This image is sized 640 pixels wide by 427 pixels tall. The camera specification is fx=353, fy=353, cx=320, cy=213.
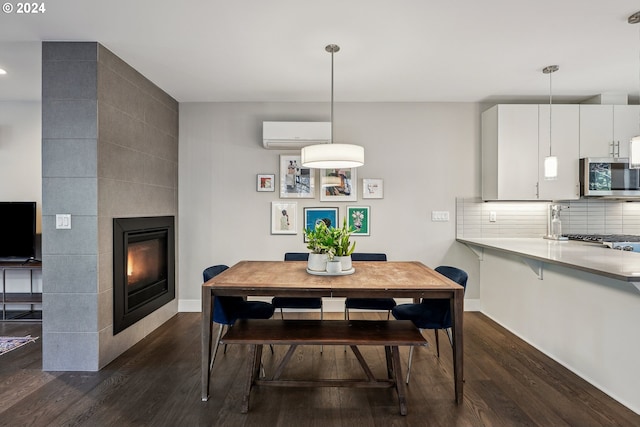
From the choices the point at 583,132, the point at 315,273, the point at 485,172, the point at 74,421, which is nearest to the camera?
the point at 74,421

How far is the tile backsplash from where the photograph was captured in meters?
4.14

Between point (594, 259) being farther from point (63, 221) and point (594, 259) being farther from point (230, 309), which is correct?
point (63, 221)

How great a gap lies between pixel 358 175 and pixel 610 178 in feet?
8.73

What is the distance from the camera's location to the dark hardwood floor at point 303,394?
2.06 m

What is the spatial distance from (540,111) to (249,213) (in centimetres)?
346

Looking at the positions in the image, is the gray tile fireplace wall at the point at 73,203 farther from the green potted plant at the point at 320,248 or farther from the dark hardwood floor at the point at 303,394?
the green potted plant at the point at 320,248

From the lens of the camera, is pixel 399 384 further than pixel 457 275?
No

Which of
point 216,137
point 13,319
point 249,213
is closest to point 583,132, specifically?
point 249,213

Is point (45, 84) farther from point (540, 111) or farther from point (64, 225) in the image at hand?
point (540, 111)

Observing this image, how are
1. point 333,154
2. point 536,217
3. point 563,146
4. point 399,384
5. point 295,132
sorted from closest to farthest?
point 399,384
point 333,154
point 563,146
point 295,132
point 536,217

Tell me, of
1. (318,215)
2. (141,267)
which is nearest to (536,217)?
(318,215)

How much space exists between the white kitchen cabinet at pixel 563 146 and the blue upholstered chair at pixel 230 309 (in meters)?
3.23

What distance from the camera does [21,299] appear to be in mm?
3828

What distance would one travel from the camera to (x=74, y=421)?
2.05 m
